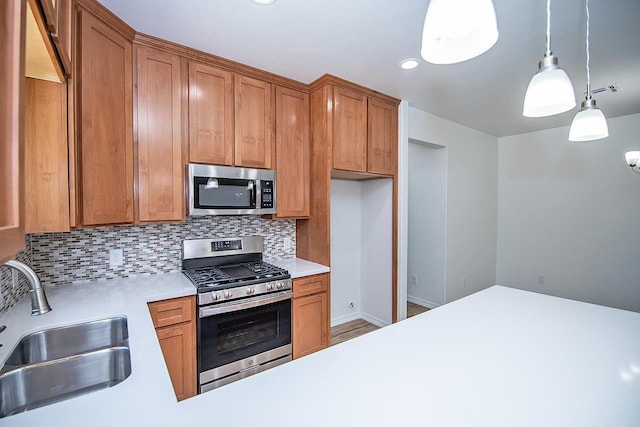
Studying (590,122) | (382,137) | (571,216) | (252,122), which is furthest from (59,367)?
(571,216)

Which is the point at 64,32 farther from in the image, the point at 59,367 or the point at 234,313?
the point at 234,313

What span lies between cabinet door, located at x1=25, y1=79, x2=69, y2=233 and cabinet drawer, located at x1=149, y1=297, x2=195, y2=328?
0.67 metres

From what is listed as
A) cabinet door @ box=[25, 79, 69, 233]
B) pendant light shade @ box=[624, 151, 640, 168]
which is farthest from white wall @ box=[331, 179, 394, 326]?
pendant light shade @ box=[624, 151, 640, 168]

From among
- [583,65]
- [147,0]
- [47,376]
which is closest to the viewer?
[47,376]

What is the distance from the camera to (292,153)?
8.52 feet

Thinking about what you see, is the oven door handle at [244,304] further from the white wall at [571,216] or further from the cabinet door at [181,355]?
the white wall at [571,216]

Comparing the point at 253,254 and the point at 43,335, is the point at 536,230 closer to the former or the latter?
the point at 253,254

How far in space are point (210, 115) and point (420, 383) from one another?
7.10 ft

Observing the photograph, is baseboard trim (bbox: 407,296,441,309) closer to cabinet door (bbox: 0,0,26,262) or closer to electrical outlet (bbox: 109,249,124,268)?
electrical outlet (bbox: 109,249,124,268)

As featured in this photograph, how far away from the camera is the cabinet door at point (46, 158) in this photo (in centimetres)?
132

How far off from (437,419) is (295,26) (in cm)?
206

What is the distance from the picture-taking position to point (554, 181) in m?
4.14

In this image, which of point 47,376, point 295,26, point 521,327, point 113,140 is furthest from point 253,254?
point 521,327

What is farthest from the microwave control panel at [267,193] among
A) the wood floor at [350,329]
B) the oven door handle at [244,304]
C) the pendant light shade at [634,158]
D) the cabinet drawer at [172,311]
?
the pendant light shade at [634,158]
